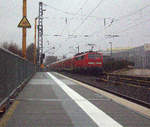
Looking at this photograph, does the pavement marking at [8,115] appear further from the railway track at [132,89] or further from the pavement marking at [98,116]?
the railway track at [132,89]

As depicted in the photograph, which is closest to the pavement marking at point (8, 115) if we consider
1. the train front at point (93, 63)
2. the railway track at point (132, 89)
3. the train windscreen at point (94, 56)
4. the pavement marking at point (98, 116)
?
the pavement marking at point (98, 116)

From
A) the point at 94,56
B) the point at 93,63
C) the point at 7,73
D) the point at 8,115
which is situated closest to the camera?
the point at 8,115

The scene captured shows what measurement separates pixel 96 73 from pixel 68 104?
20.4 metres

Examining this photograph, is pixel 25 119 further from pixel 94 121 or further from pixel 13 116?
pixel 94 121

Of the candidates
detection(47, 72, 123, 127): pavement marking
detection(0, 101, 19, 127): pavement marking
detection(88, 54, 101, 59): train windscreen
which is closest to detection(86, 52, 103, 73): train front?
detection(88, 54, 101, 59): train windscreen

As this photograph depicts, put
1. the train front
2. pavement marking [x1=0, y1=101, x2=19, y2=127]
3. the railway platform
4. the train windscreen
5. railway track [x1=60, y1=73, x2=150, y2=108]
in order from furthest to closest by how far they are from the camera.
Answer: the train windscreen < the train front < railway track [x1=60, y1=73, x2=150, y2=108] < the railway platform < pavement marking [x1=0, y1=101, x2=19, y2=127]

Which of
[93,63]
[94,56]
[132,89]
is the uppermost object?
[94,56]

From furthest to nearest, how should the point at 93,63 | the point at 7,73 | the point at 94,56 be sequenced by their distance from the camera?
the point at 94,56 < the point at 93,63 < the point at 7,73

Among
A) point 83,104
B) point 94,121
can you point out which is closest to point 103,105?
point 83,104

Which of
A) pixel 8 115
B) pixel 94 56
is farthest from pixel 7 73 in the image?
pixel 94 56

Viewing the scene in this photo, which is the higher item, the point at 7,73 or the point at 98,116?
the point at 7,73

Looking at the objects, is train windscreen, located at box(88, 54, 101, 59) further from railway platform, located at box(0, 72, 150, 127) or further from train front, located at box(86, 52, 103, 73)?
railway platform, located at box(0, 72, 150, 127)

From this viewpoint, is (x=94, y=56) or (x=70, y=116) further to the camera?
(x=94, y=56)

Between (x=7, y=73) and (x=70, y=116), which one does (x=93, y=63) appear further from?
(x=70, y=116)
